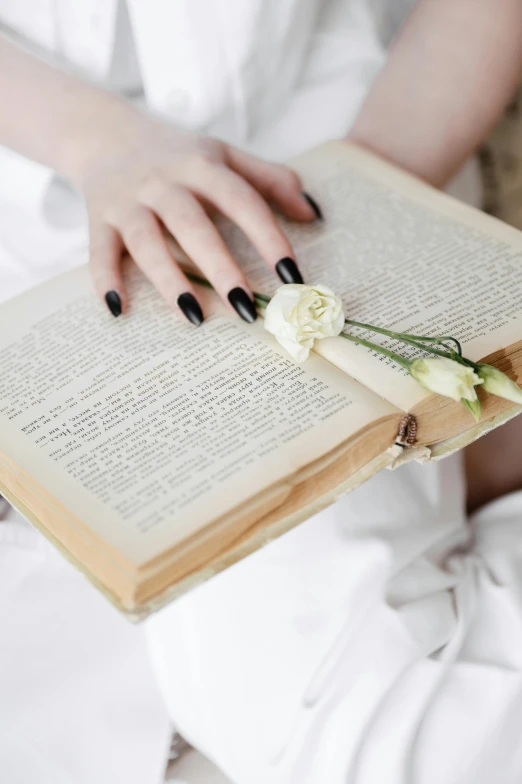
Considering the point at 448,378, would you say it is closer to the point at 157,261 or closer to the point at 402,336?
the point at 402,336

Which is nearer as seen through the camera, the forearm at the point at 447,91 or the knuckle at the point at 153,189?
the knuckle at the point at 153,189

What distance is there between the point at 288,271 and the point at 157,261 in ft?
0.34

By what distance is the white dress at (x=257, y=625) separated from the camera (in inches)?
24.0

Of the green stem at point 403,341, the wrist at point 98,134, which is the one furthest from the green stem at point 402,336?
the wrist at point 98,134

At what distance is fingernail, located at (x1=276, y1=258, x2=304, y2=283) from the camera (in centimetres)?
61

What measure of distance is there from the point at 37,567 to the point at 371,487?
1.11 feet

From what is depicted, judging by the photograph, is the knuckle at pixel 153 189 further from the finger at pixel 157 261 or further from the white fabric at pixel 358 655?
the white fabric at pixel 358 655

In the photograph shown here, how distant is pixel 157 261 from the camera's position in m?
0.61

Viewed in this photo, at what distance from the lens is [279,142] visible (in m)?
0.91

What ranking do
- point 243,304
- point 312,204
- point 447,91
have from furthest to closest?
1. point 447,91
2. point 312,204
3. point 243,304

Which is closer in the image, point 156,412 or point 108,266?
point 156,412

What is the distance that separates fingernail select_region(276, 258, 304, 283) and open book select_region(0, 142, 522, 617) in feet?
0.07

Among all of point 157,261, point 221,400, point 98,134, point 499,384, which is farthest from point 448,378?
point 98,134

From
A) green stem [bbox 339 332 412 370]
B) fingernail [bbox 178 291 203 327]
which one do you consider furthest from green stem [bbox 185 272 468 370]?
fingernail [bbox 178 291 203 327]
